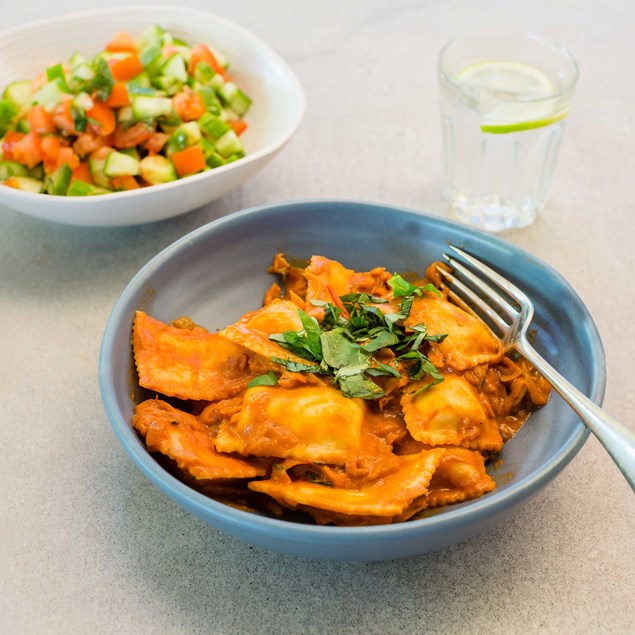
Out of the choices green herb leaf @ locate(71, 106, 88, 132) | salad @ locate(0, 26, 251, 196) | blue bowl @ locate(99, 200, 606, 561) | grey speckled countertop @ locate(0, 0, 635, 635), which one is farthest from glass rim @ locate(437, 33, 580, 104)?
green herb leaf @ locate(71, 106, 88, 132)

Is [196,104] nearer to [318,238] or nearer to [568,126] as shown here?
[318,238]

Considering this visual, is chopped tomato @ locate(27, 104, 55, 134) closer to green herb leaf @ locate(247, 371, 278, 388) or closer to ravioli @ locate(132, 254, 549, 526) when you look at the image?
ravioli @ locate(132, 254, 549, 526)

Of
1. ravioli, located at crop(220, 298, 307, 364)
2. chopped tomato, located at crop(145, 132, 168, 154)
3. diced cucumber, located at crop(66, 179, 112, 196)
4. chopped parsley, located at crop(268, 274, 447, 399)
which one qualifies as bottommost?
diced cucumber, located at crop(66, 179, 112, 196)

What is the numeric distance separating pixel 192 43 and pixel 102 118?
90 cm

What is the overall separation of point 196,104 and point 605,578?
2714 mm

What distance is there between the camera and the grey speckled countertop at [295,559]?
2.45m

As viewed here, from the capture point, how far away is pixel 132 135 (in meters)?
3.84

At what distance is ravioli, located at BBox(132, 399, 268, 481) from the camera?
232 cm

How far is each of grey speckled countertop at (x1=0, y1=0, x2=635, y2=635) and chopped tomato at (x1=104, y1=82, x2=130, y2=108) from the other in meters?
0.57

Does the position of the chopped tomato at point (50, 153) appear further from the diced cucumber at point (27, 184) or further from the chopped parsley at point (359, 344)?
the chopped parsley at point (359, 344)

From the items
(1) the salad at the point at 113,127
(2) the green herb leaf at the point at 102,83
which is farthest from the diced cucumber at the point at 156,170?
(2) the green herb leaf at the point at 102,83

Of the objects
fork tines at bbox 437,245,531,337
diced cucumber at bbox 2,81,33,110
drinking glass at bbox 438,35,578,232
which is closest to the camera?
fork tines at bbox 437,245,531,337

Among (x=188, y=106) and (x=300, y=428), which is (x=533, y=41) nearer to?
(x=188, y=106)

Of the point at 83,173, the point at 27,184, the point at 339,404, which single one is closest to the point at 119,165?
the point at 83,173
